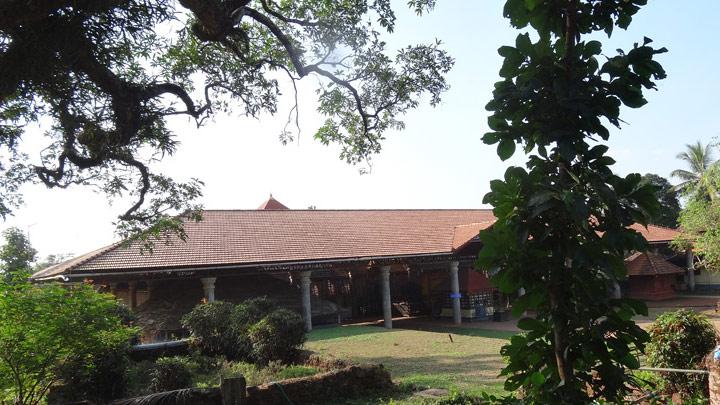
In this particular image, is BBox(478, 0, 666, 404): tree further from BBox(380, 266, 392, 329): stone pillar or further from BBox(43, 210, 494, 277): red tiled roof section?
BBox(380, 266, 392, 329): stone pillar

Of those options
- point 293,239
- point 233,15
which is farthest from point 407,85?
point 293,239

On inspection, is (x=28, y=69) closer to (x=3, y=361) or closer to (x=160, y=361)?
(x=3, y=361)

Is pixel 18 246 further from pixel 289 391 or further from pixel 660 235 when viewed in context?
pixel 660 235

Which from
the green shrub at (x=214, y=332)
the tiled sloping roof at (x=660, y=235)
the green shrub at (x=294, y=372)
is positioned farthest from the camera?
the tiled sloping roof at (x=660, y=235)

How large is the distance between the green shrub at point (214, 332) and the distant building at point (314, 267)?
396 centimetres

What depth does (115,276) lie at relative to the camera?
14.9m

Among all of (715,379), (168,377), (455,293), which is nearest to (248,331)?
(168,377)

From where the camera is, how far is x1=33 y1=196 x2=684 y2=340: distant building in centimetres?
1587

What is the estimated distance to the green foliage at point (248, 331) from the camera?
10.4 meters

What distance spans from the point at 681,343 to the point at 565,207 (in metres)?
6.15

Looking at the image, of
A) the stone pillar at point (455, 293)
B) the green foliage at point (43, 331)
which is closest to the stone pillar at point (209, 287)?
the green foliage at point (43, 331)

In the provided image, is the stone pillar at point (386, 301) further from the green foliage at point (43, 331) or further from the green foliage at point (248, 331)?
the green foliage at point (43, 331)

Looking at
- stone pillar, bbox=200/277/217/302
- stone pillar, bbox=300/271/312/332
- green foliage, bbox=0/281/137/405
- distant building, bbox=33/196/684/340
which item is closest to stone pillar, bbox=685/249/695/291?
distant building, bbox=33/196/684/340

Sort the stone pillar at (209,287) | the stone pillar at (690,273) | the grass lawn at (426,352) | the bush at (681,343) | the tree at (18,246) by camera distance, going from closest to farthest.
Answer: the bush at (681,343), the grass lawn at (426,352), the stone pillar at (209,287), the stone pillar at (690,273), the tree at (18,246)
